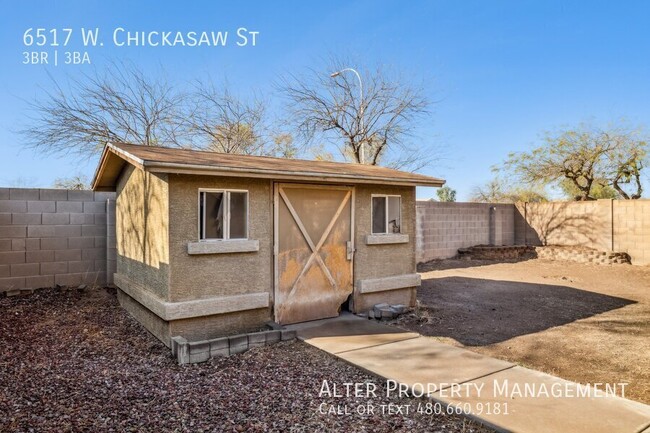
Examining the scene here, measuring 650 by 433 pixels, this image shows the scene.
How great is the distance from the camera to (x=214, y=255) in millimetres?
5484

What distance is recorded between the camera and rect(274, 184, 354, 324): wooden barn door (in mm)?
6156

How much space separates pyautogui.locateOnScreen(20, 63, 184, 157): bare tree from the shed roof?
9.65 meters

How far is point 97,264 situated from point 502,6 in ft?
39.7

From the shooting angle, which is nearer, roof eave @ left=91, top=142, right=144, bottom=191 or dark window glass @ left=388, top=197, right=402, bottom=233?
roof eave @ left=91, top=142, right=144, bottom=191

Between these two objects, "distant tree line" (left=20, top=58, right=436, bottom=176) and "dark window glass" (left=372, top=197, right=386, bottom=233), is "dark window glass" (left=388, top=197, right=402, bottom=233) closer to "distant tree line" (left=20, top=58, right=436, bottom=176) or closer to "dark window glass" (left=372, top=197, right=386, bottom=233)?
"dark window glass" (left=372, top=197, right=386, bottom=233)

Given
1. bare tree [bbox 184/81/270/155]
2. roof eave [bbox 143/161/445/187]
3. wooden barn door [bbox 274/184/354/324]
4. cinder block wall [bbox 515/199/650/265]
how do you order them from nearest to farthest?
1. roof eave [bbox 143/161/445/187]
2. wooden barn door [bbox 274/184/354/324]
3. cinder block wall [bbox 515/199/650/265]
4. bare tree [bbox 184/81/270/155]

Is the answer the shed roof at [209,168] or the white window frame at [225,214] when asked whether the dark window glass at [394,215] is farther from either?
the white window frame at [225,214]

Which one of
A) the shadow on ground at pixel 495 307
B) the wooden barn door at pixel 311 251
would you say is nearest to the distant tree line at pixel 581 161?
the shadow on ground at pixel 495 307

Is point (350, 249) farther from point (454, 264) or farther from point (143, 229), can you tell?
point (454, 264)

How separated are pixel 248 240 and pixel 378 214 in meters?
2.71

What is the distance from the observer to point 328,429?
330 centimetres

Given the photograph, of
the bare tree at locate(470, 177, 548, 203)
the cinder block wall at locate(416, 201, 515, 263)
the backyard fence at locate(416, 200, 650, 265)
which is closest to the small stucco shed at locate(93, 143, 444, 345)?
the cinder block wall at locate(416, 201, 515, 263)

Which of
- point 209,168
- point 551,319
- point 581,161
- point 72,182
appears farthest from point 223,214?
point 581,161

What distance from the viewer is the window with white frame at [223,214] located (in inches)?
217
